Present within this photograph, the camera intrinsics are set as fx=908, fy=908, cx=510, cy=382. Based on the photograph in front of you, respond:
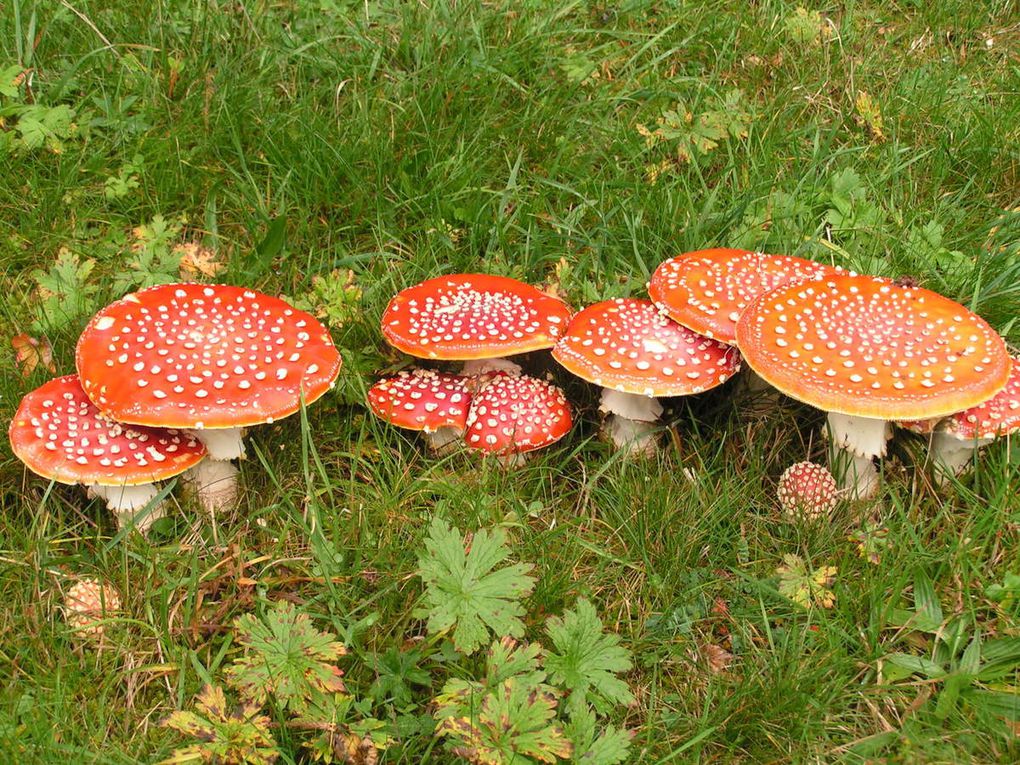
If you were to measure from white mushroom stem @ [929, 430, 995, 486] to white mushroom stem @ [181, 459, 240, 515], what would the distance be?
2.95 m

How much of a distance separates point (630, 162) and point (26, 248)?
324 centimetres

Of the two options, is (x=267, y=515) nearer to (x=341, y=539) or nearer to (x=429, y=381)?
(x=341, y=539)

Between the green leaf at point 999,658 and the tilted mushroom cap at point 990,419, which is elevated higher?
the tilted mushroom cap at point 990,419

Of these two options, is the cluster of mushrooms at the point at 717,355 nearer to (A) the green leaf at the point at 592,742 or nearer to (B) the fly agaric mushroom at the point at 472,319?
(B) the fly agaric mushroom at the point at 472,319

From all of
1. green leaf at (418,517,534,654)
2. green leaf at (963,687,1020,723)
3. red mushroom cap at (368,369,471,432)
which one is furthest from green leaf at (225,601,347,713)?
green leaf at (963,687,1020,723)

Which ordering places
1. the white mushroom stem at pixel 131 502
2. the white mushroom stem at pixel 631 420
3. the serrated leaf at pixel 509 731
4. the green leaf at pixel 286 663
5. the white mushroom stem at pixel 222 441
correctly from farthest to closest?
the white mushroom stem at pixel 631 420
the white mushroom stem at pixel 222 441
the white mushroom stem at pixel 131 502
the green leaf at pixel 286 663
the serrated leaf at pixel 509 731

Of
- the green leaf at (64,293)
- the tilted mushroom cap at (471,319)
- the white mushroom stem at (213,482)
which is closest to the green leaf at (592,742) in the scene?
the tilted mushroom cap at (471,319)

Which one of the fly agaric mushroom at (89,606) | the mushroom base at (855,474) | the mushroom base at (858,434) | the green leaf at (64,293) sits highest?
the mushroom base at (858,434)

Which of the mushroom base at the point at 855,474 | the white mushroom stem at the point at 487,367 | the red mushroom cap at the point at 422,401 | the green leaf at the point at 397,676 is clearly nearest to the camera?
the green leaf at the point at 397,676

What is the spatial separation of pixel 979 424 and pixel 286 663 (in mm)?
2761

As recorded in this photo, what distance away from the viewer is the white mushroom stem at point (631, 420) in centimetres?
399

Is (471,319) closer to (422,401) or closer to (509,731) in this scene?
(422,401)

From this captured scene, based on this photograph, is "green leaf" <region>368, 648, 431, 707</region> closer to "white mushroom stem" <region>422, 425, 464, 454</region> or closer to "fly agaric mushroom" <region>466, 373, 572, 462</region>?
"fly agaric mushroom" <region>466, 373, 572, 462</region>

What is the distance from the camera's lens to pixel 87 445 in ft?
11.2
